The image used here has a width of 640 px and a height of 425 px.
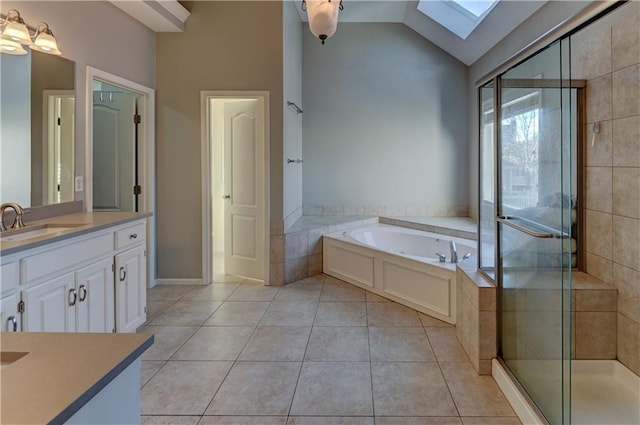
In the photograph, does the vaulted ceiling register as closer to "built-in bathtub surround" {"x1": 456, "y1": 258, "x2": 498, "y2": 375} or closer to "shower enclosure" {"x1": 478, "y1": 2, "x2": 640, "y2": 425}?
"shower enclosure" {"x1": 478, "y1": 2, "x2": 640, "y2": 425}

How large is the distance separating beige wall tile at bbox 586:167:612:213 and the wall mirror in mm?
3533

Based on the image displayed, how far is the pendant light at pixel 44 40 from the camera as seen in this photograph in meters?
2.39

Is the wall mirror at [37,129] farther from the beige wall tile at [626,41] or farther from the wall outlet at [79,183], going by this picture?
the beige wall tile at [626,41]

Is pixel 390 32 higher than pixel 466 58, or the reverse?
pixel 390 32

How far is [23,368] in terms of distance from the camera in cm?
67

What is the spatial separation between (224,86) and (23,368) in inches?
147

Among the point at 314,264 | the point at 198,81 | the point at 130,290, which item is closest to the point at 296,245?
the point at 314,264

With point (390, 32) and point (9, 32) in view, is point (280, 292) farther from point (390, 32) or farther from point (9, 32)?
point (390, 32)

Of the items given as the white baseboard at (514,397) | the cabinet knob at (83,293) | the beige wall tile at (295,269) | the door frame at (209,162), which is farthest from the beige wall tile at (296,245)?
the white baseboard at (514,397)

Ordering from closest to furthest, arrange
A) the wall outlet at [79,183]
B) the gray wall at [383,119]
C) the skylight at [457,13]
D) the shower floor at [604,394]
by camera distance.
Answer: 1. the shower floor at [604,394]
2. the wall outlet at [79,183]
3. the skylight at [457,13]
4. the gray wall at [383,119]

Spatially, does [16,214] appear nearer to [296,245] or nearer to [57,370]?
[57,370]

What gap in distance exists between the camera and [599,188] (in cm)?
240

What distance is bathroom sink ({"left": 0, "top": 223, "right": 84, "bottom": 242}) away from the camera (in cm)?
208

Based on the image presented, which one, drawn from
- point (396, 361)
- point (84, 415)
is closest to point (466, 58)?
point (396, 361)
